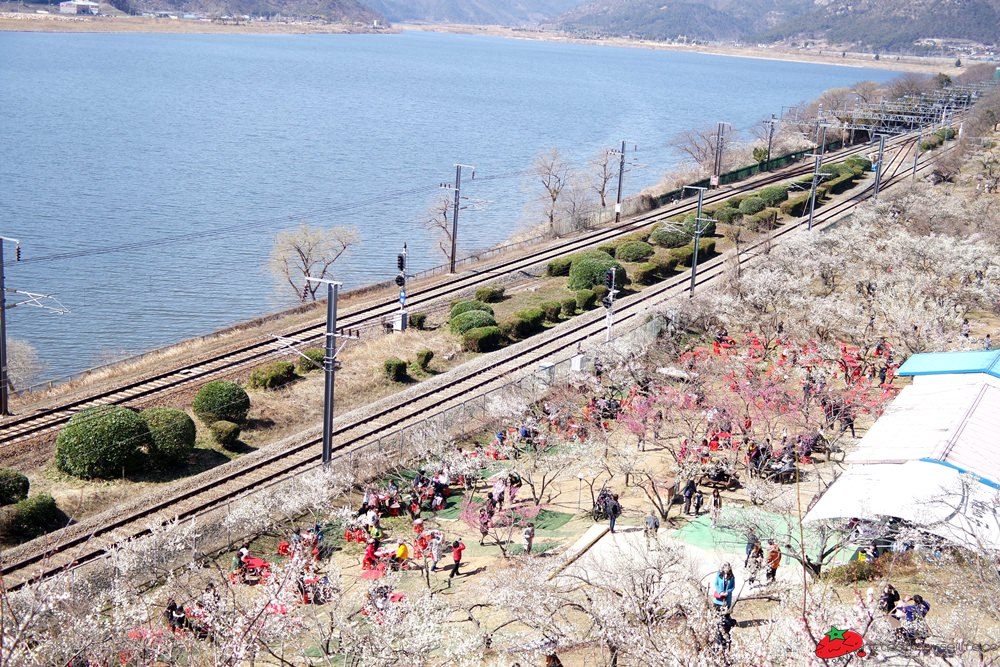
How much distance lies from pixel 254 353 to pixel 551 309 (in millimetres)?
12428

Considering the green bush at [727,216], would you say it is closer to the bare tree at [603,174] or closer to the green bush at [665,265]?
the green bush at [665,265]

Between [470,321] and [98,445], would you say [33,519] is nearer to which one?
[98,445]

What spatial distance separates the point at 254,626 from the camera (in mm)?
13406

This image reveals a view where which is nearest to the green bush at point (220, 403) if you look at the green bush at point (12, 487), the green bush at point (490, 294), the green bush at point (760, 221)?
the green bush at point (12, 487)

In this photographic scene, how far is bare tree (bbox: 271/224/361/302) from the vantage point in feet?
154

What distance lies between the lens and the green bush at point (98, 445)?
83.8 ft

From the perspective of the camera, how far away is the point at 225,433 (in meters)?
28.4

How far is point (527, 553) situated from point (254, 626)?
7807 mm

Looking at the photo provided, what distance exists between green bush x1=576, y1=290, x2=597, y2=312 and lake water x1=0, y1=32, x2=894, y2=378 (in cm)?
1372

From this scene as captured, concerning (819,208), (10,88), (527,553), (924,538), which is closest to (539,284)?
(819,208)

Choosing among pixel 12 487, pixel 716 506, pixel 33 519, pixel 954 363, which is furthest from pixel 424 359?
pixel 954 363

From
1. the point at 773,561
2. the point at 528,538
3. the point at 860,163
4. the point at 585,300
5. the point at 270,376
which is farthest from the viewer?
the point at 860,163

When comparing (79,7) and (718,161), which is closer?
(718,161)

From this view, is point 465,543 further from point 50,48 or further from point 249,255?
point 50,48
